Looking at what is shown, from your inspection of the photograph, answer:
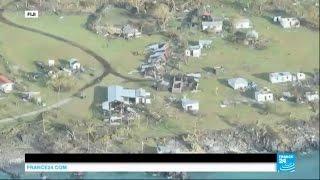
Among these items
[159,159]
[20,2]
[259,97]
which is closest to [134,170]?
[159,159]

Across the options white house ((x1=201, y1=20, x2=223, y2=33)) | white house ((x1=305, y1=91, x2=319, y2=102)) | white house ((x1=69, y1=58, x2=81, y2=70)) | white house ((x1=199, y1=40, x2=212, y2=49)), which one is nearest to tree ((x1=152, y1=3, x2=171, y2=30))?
white house ((x1=201, y1=20, x2=223, y2=33))

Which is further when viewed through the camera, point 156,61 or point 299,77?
point 156,61

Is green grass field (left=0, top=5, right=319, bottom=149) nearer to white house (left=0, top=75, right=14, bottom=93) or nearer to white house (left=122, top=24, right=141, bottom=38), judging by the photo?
white house (left=122, top=24, right=141, bottom=38)

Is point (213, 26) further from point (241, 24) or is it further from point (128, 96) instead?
point (128, 96)

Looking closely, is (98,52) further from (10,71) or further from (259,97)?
(259,97)

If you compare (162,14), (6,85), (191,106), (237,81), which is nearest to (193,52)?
(237,81)

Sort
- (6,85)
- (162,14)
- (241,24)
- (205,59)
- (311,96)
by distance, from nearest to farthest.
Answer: (311,96), (6,85), (205,59), (241,24), (162,14)
